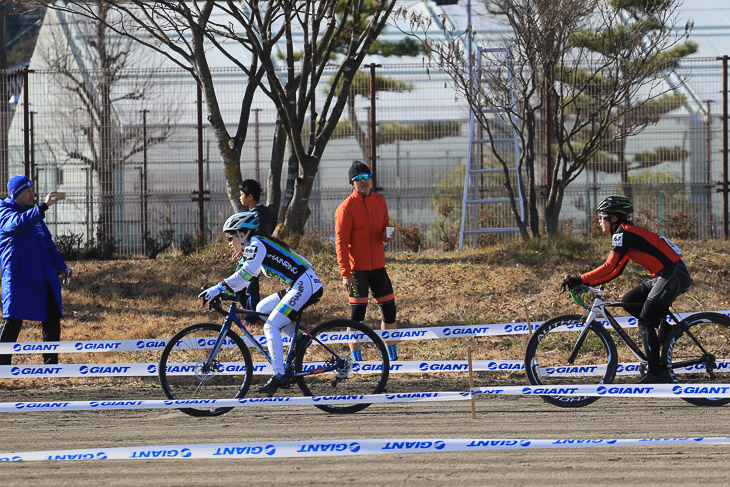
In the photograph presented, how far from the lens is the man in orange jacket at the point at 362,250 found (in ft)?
30.2

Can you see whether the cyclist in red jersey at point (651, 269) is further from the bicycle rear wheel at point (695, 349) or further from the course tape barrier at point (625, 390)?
the course tape barrier at point (625, 390)

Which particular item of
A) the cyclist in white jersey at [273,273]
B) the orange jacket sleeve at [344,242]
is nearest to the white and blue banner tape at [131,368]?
the cyclist in white jersey at [273,273]

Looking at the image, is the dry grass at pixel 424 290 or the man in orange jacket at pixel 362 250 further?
the dry grass at pixel 424 290

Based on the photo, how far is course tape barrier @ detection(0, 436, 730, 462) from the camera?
590cm

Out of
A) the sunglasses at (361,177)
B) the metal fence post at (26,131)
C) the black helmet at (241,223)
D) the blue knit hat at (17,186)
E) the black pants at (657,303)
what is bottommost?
the black pants at (657,303)

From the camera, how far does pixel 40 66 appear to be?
29469mm

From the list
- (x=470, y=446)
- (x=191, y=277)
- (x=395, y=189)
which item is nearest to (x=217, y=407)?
(x=470, y=446)

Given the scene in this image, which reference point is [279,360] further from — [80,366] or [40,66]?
[40,66]

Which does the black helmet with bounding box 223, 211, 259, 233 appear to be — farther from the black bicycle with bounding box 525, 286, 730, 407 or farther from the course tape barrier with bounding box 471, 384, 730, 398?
the black bicycle with bounding box 525, 286, 730, 407

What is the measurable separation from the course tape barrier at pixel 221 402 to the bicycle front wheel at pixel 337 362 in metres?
0.25

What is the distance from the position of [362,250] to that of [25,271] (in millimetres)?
3296

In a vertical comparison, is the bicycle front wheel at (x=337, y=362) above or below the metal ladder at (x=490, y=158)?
below

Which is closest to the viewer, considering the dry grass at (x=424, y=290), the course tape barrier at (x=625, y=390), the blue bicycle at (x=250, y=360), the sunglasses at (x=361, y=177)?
the course tape barrier at (x=625, y=390)

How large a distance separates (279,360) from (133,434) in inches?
54.8
